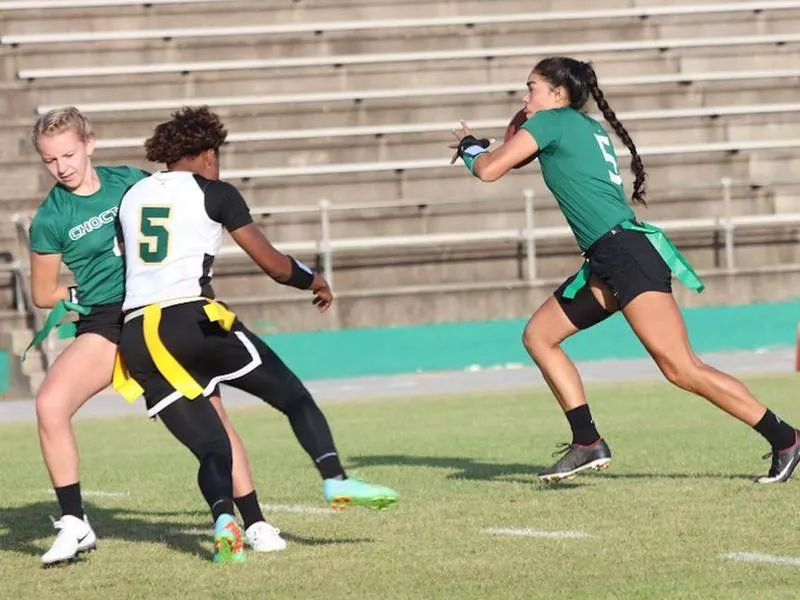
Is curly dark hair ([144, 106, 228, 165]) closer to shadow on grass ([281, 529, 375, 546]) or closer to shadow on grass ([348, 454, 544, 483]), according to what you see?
shadow on grass ([281, 529, 375, 546])

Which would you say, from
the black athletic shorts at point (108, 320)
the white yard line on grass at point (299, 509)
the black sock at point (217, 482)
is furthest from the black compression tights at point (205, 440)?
the white yard line on grass at point (299, 509)

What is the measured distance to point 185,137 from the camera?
691 centimetres

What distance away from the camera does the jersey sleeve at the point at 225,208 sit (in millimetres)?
6793

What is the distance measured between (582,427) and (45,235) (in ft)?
9.33

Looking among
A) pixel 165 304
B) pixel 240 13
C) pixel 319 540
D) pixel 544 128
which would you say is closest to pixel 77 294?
pixel 165 304

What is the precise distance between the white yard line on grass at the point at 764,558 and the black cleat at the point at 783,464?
2012 mm

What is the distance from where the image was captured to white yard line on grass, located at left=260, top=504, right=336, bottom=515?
329 inches

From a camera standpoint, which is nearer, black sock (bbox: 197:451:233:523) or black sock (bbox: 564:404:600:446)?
black sock (bbox: 197:451:233:523)

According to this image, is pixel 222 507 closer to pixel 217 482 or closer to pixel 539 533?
pixel 217 482

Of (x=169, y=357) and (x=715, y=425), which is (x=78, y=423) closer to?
(x=715, y=425)

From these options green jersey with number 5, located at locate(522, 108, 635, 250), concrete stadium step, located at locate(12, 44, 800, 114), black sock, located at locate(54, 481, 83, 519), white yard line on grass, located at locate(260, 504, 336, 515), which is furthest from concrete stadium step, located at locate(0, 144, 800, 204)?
black sock, located at locate(54, 481, 83, 519)

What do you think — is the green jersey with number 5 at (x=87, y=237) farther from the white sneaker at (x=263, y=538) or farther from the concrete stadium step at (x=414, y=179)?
the concrete stadium step at (x=414, y=179)

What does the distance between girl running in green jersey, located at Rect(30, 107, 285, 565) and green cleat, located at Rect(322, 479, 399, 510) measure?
419mm

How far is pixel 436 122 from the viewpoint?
22.3m
